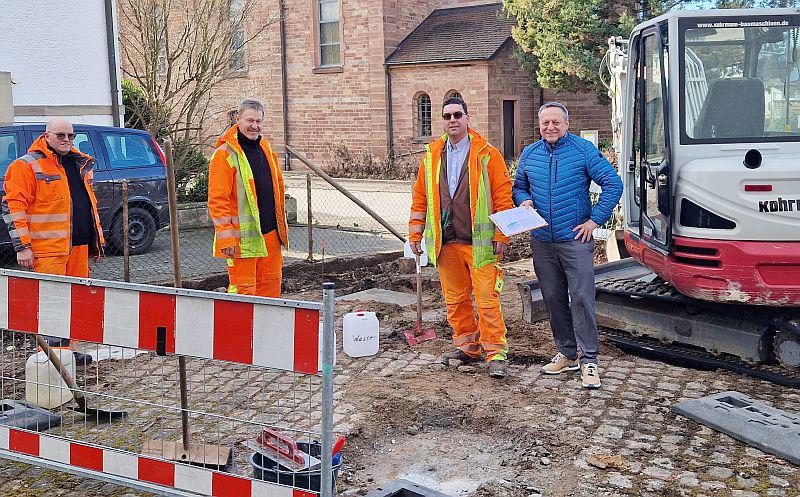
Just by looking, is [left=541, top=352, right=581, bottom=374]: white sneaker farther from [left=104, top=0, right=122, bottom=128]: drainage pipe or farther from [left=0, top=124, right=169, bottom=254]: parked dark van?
[left=104, top=0, right=122, bottom=128]: drainage pipe

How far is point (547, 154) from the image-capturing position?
6.60 meters

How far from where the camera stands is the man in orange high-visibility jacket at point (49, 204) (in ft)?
23.2

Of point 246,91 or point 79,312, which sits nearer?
point 79,312

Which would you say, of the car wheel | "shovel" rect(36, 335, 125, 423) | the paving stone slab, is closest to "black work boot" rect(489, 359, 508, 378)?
the paving stone slab

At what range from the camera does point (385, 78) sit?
3022cm

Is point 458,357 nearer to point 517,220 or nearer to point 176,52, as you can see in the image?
point 517,220

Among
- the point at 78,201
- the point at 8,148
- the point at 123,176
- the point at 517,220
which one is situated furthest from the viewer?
the point at 123,176

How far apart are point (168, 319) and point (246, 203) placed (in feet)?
8.40

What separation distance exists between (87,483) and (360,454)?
1.60m

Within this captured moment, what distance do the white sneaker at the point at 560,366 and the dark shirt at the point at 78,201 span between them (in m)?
4.04

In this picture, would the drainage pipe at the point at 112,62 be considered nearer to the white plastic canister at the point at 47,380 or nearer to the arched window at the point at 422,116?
the white plastic canister at the point at 47,380

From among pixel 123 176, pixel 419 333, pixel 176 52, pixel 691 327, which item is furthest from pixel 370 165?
pixel 691 327

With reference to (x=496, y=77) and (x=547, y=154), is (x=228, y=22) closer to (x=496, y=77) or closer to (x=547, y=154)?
(x=496, y=77)

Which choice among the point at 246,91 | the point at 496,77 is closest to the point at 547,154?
the point at 496,77
